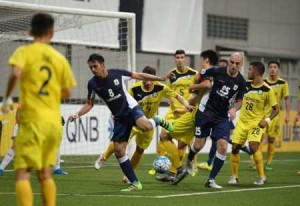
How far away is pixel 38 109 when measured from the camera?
8.49 metres

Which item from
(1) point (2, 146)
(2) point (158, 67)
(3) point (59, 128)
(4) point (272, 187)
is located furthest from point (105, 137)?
(3) point (59, 128)

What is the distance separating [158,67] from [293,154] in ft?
17.5

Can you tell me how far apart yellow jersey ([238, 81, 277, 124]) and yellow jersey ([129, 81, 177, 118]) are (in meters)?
1.35

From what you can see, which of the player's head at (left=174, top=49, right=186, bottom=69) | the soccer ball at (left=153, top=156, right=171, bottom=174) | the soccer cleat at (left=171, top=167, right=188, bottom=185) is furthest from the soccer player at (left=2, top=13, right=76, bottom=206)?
the player's head at (left=174, top=49, right=186, bottom=69)

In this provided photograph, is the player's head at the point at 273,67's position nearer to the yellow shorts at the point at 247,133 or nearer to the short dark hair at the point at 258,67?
the short dark hair at the point at 258,67

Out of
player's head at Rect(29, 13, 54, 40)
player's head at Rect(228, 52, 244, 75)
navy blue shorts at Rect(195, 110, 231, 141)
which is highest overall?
player's head at Rect(29, 13, 54, 40)

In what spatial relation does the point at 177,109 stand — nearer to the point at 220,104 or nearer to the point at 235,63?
the point at 220,104

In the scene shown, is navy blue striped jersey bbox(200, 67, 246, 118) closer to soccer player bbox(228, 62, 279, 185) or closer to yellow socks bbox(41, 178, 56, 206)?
soccer player bbox(228, 62, 279, 185)

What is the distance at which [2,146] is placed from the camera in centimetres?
2097

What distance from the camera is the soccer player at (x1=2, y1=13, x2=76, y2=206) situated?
27.7ft

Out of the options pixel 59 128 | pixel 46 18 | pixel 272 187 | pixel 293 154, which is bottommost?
pixel 293 154

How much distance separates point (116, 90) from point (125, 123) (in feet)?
1.77

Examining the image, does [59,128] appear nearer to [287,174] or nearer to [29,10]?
[29,10]

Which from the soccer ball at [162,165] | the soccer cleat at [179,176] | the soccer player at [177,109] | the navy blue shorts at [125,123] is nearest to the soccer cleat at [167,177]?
the soccer player at [177,109]
